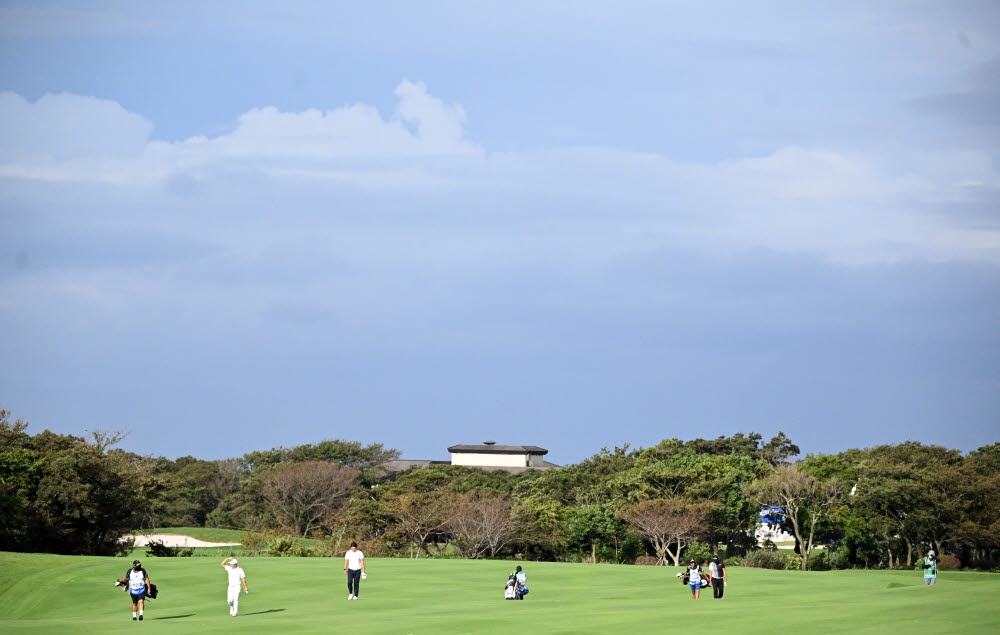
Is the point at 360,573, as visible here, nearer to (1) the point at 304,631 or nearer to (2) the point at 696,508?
(1) the point at 304,631

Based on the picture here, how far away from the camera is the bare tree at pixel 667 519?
194ft

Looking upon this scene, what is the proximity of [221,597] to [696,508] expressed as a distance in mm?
32747

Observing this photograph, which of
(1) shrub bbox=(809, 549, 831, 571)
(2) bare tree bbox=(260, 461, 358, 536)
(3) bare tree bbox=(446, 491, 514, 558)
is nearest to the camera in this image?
(3) bare tree bbox=(446, 491, 514, 558)

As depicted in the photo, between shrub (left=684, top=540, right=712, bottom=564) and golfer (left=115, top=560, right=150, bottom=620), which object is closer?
golfer (left=115, top=560, right=150, bottom=620)

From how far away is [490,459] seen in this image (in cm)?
14225

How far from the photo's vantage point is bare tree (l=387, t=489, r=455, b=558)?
2472 inches

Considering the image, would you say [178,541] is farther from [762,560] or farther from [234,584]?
→ [234,584]

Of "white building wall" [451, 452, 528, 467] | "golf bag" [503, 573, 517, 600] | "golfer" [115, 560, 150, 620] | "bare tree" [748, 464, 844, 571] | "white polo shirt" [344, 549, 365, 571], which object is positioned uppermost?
"white building wall" [451, 452, 528, 467]

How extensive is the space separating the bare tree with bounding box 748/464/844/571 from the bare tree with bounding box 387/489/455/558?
1971 centimetres

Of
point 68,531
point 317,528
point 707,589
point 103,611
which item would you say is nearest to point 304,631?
point 103,611

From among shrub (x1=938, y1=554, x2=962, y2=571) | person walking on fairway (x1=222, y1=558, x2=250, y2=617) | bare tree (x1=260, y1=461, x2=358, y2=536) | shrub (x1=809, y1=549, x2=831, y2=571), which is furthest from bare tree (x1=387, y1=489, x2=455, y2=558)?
person walking on fairway (x1=222, y1=558, x2=250, y2=617)

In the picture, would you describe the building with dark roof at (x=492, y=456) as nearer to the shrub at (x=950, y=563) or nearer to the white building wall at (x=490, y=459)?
the white building wall at (x=490, y=459)

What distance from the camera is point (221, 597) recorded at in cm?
3506

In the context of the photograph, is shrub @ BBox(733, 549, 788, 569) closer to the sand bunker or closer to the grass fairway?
the grass fairway
